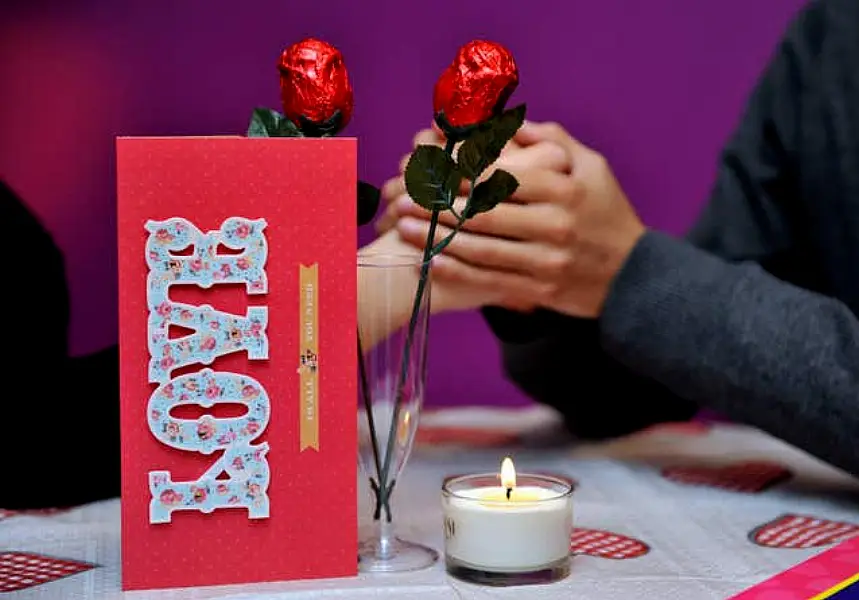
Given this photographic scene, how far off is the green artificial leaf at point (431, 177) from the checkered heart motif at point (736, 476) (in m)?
0.44

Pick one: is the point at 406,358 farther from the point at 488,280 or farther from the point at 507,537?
the point at 488,280

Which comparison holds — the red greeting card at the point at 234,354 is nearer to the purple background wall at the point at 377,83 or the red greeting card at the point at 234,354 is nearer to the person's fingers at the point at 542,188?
the person's fingers at the point at 542,188

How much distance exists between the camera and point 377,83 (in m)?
1.68

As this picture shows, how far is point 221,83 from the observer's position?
5.35 ft

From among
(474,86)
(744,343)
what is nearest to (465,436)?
(744,343)

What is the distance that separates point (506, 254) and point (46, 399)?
15.9 inches

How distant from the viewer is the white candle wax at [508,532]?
29.5 inches

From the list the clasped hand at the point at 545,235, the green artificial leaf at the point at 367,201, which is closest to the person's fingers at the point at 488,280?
the clasped hand at the point at 545,235

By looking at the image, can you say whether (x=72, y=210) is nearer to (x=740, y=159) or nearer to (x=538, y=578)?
(x=740, y=159)

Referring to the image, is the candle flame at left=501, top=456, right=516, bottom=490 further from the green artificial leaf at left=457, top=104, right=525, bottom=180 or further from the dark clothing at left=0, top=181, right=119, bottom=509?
the dark clothing at left=0, top=181, right=119, bottom=509

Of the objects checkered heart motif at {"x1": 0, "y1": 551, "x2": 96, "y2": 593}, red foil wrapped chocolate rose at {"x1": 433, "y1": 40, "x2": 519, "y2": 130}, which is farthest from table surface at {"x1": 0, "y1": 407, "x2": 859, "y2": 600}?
red foil wrapped chocolate rose at {"x1": 433, "y1": 40, "x2": 519, "y2": 130}

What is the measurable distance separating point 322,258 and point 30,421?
0.37 metres

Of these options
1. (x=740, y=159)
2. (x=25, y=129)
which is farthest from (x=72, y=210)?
(x=740, y=159)

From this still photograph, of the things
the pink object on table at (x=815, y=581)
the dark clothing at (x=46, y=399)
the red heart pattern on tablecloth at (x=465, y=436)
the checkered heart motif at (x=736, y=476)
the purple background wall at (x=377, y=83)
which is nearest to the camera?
the pink object on table at (x=815, y=581)
